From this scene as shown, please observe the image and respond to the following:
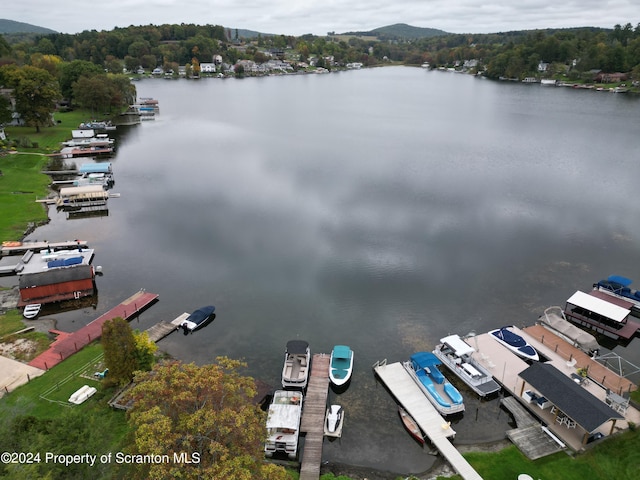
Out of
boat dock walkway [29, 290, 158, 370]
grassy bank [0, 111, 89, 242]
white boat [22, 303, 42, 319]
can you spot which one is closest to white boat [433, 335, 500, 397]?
boat dock walkway [29, 290, 158, 370]

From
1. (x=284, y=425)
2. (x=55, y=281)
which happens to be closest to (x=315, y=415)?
(x=284, y=425)

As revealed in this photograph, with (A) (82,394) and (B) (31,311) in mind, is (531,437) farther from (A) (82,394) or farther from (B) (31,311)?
(B) (31,311)

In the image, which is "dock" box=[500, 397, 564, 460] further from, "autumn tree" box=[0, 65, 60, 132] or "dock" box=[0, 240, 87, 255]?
"autumn tree" box=[0, 65, 60, 132]

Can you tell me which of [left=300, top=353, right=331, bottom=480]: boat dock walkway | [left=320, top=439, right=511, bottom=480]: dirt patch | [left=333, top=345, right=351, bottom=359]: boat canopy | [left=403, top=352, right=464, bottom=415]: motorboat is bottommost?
[left=320, top=439, right=511, bottom=480]: dirt patch

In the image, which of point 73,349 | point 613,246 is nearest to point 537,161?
point 613,246

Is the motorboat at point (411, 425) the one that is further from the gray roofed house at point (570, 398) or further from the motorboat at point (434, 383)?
the gray roofed house at point (570, 398)
